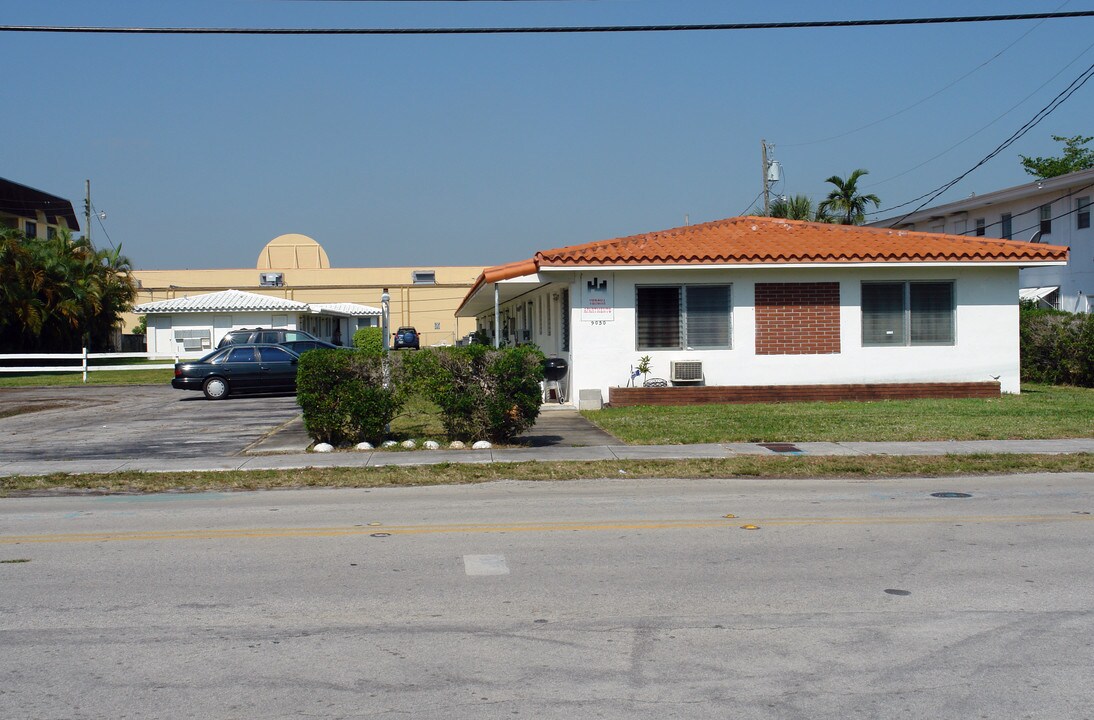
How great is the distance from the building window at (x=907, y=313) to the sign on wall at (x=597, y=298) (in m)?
5.55

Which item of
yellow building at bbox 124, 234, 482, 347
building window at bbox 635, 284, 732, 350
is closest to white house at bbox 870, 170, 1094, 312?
building window at bbox 635, 284, 732, 350

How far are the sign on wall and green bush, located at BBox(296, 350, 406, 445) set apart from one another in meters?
6.61

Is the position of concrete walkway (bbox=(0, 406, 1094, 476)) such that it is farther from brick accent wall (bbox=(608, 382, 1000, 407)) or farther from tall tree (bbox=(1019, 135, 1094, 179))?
tall tree (bbox=(1019, 135, 1094, 179))

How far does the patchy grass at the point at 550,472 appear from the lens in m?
12.4

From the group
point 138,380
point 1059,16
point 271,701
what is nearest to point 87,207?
point 138,380

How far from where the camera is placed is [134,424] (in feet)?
67.2

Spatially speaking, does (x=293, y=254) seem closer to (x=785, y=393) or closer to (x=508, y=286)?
(x=508, y=286)

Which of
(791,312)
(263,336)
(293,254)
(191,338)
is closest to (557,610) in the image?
(791,312)

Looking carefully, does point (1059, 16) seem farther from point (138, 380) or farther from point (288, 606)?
point (138, 380)

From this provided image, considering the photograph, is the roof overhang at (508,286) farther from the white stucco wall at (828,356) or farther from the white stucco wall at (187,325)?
the white stucco wall at (187,325)

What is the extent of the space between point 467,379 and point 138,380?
25.5m

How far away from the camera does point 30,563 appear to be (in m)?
8.06

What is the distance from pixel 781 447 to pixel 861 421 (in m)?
3.44

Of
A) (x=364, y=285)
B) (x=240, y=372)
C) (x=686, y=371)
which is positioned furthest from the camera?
(x=364, y=285)
